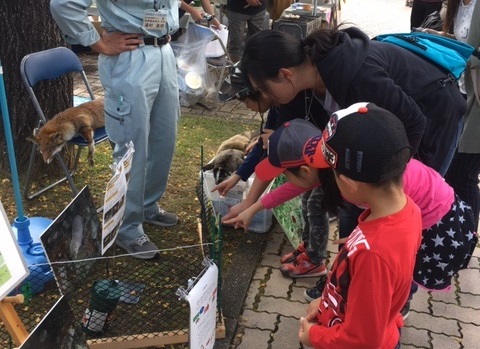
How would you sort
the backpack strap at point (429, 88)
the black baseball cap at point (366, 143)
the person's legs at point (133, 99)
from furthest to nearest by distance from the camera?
the person's legs at point (133, 99) → the backpack strap at point (429, 88) → the black baseball cap at point (366, 143)

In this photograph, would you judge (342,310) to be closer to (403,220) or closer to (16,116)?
(403,220)

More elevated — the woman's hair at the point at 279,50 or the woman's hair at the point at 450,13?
the woman's hair at the point at 279,50

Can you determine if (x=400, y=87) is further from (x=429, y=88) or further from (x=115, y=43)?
(x=115, y=43)

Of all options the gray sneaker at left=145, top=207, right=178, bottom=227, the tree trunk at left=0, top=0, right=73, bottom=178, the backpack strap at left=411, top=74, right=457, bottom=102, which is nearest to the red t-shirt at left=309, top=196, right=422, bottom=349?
the backpack strap at left=411, top=74, right=457, bottom=102

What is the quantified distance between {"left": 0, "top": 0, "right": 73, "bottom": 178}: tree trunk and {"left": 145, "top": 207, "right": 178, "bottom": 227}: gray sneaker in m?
1.22

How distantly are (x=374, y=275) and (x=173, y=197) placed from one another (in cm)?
297

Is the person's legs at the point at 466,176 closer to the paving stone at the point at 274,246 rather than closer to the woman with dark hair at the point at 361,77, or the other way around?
the woman with dark hair at the point at 361,77

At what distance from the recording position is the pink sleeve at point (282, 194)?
234 cm

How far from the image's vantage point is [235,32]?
7148mm

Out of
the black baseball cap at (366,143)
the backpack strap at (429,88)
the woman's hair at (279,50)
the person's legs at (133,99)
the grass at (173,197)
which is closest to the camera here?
the black baseball cap at (366,143)

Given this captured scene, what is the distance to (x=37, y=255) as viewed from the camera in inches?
120

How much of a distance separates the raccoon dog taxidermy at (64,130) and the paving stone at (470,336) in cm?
276

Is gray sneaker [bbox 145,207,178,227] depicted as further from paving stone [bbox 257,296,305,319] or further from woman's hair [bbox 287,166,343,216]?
woman's hair [bbox 287,166,343,216]

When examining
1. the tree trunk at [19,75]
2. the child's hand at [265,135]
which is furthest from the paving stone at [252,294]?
the tree trunk at [19,75]
